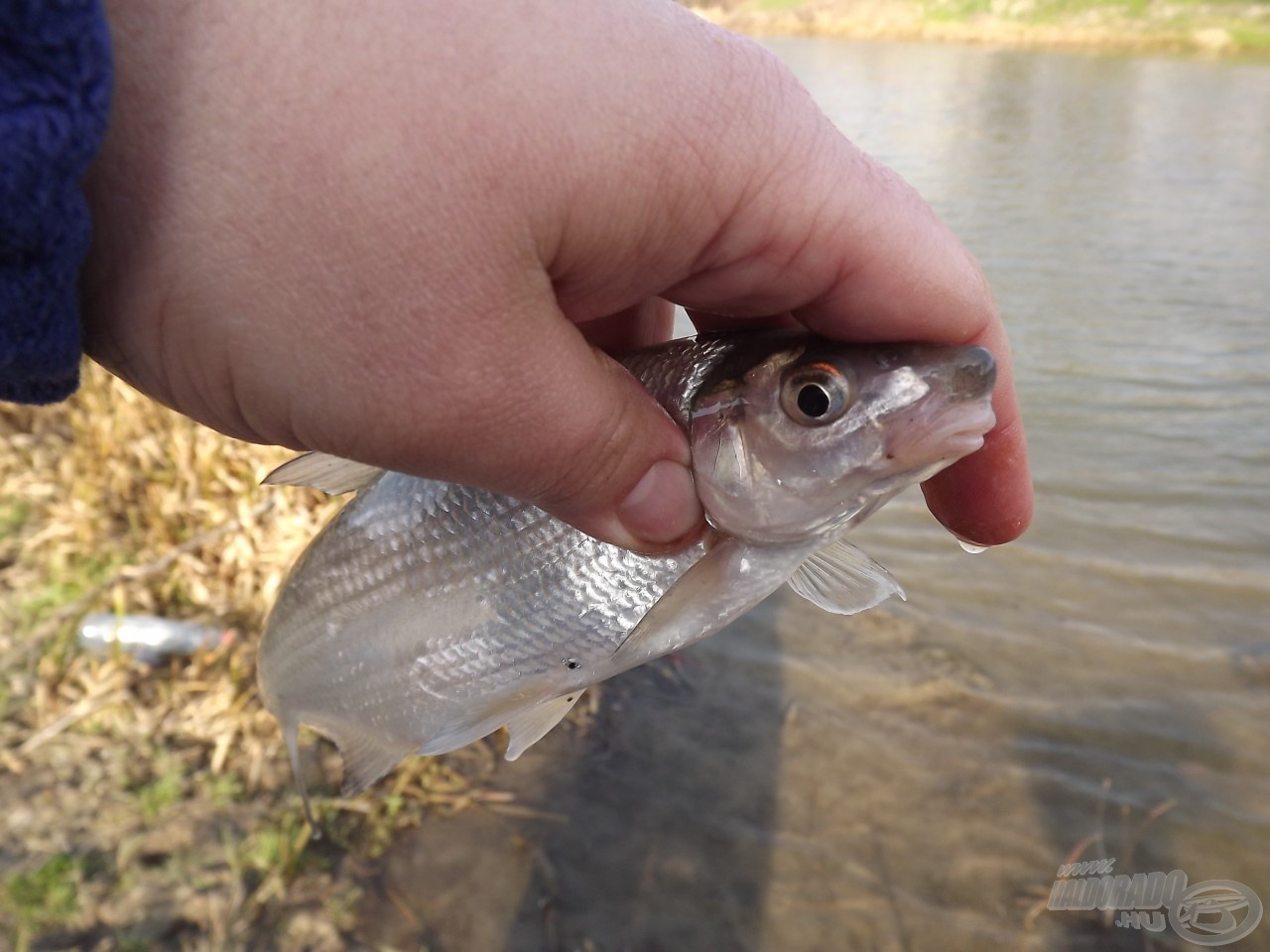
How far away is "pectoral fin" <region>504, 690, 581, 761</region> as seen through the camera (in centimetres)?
207

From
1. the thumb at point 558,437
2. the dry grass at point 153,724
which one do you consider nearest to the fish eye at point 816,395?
the thumb at point 558,437

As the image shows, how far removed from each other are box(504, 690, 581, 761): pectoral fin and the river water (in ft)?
4.95

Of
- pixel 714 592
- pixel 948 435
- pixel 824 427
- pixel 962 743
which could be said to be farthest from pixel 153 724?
pixel 962 743

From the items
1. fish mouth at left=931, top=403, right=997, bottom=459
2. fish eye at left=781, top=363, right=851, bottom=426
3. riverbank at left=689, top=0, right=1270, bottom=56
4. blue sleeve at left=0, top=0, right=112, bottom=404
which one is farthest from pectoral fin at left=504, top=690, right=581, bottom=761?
riverbank at left=689, top=0, right=1270, bottom=56

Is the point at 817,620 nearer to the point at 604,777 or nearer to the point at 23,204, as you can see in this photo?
the point at 604,777

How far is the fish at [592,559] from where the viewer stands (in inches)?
66.3

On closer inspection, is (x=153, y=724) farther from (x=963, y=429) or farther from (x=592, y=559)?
(x=963, y=429)

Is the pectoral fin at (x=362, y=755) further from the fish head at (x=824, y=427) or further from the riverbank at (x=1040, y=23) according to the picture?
the riverbank at (x=1040, y=23)

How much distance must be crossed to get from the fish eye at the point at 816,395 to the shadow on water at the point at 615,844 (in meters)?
2.39

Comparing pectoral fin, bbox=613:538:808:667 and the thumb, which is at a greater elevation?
the thumb

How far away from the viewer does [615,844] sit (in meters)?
3.62

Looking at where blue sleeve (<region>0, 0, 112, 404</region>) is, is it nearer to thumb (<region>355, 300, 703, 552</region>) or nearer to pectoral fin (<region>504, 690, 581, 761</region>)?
thumb (<region>355, 300, 703, 552</region>)

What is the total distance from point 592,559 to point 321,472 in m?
0.68

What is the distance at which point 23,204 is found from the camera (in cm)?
100
